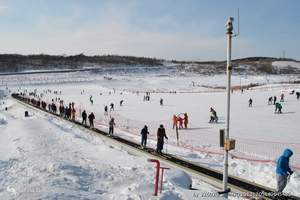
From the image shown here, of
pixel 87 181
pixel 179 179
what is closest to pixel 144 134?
pixel 179 179

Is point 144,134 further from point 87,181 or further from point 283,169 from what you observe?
point 283,169

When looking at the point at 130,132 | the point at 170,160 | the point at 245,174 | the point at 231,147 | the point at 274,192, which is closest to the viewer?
the point at 231,147

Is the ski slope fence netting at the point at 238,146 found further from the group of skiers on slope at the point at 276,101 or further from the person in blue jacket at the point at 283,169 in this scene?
the group of skiers on slope at the point at 276,101

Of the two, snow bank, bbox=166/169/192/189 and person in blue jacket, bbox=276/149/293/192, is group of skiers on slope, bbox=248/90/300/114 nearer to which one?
snow bank, bbox=166/169/192/189

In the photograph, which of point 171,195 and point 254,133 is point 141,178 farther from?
point 254,133

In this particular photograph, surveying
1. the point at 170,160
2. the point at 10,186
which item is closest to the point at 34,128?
the point at 170,160

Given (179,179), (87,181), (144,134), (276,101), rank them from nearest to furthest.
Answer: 1. (87,181)
2. (179,179)
3. (144,134)
4. (276,101)

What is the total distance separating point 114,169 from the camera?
12.5 m

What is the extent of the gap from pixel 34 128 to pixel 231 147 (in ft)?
67.6

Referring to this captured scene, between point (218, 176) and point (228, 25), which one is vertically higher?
point (228, 25)

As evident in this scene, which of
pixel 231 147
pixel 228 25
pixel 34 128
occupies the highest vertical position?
pixel 228 25

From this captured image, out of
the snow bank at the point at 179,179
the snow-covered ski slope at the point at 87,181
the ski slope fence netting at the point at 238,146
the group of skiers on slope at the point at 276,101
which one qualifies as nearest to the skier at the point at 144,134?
the ski slope fence netting at the point at 238,146

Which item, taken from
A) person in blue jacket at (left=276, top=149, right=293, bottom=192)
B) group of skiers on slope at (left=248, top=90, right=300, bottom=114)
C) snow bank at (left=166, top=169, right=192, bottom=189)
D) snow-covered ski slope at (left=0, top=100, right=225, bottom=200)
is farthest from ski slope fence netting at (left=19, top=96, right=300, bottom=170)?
group of skiers on slope at (left=248, top=90, right=300, bottom=114)

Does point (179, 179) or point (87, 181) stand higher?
point (87, 181)
